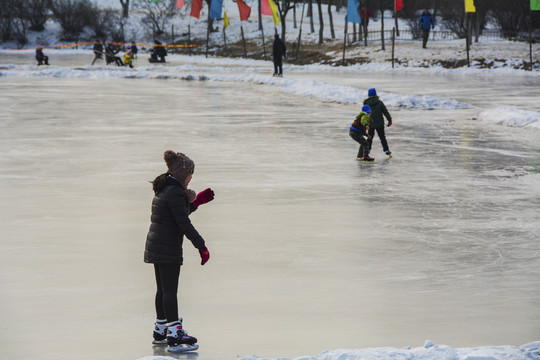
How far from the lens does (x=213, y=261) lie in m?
6.33

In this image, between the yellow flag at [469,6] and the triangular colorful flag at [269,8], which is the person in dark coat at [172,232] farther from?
the triangular colorful flag at [269,8]

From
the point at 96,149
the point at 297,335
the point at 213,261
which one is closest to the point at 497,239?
the point at 213,261

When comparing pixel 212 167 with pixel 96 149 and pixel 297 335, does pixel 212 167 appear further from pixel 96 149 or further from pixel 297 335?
pixel 297 335

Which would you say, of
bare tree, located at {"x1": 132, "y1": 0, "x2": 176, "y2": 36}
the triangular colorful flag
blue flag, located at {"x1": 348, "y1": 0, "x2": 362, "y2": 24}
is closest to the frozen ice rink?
blue flag, located at {"x1": 348, "y1": 0, "x2": 362, "y2": 24}

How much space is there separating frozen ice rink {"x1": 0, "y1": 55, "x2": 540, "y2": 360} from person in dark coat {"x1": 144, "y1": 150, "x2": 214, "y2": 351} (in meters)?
0.20

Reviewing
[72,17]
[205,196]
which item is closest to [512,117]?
[205,196]

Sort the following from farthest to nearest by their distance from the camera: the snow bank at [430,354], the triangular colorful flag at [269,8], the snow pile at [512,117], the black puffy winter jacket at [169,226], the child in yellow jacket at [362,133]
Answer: the triangular colorful flag at [269,8] → the snow pile at [512,117] → the child in yellow jacket at [362,133] → the black puffy winter jacket at [169,226] → the snow bank at [430,354]

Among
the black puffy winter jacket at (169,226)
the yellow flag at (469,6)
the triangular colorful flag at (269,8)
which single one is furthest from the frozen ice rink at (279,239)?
the triangular colorful flag at (269,8)

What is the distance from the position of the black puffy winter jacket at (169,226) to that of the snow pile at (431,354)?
656 mm

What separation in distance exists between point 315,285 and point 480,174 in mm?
5428

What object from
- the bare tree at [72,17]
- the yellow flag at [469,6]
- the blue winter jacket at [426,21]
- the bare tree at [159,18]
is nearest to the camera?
the yellow flag at [469,6]

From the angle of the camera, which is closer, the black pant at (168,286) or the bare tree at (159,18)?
the black pant at (168,286)

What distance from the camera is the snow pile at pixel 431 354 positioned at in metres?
4.04

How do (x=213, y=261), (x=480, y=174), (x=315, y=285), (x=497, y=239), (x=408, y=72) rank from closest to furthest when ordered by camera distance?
(x=315, y=285)
(x=213, y=261)
(x=497, y=239)
(x=480, y=174)
(x=408, y=72)
